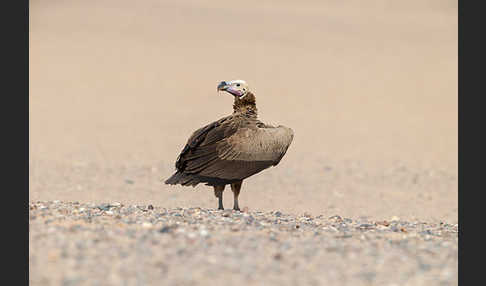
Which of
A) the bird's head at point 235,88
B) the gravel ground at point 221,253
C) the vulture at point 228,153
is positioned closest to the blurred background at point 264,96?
the bird's head at point 235,88

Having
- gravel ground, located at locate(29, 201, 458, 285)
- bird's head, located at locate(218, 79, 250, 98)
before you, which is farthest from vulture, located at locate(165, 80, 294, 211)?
gravel ground, located at locate(29, 201, 458, 285)

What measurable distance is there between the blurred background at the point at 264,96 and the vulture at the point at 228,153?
9.84 metres

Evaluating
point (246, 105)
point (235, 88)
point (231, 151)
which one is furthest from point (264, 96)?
point (231, 151)

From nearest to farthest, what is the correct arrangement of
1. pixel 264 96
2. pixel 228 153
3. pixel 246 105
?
pixel 228 153 < pixel 246 105 < pixel 264 96

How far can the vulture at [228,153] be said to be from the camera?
14641 mm

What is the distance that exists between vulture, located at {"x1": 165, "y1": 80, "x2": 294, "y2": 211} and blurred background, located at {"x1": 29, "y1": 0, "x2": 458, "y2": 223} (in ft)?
32.3

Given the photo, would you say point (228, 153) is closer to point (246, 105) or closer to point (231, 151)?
point (231, 151)

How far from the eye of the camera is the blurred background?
90.7 feet

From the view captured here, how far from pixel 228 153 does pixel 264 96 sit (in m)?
28.4

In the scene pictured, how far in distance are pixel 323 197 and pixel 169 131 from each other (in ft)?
35.2

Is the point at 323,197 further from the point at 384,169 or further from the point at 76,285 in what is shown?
the point at 76,285

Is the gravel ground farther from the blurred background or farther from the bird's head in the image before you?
the blurred background

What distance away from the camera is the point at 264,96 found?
42906mm

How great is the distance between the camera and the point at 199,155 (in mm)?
14734
